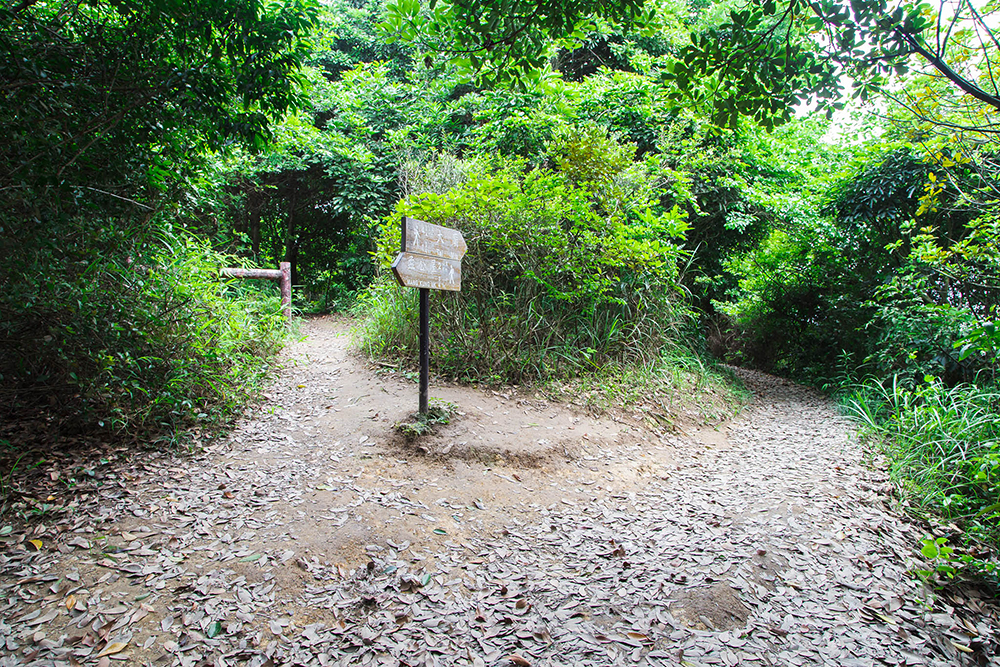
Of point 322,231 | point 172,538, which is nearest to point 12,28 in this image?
point 172,538

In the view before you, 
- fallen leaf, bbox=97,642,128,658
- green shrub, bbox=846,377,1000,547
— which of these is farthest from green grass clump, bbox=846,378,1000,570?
fallen leaf, bbox=97,642,128,658

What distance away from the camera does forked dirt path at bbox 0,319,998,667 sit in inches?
79.4

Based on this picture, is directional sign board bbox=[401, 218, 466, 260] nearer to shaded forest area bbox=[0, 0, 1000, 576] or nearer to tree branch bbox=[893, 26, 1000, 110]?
shaded forest area bbox=[0, 0, 1000, 576]

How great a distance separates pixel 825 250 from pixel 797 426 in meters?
3.53

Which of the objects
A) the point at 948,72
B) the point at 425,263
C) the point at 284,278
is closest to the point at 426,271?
the point at 425,263

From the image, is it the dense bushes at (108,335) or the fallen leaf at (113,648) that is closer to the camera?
the fallen leaf at (113,648)

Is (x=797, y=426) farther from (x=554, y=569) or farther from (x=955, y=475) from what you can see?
(x=554, y=569)

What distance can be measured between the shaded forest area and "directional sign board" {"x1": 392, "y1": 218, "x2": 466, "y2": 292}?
3.73 ft

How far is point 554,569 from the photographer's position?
8.56 ft

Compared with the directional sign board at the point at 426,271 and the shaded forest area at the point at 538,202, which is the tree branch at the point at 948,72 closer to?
the shaded forest area at the point at 538,202

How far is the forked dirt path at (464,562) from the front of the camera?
202 cm

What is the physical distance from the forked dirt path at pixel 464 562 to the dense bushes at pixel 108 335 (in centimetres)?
42

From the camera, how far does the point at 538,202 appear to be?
5297mm

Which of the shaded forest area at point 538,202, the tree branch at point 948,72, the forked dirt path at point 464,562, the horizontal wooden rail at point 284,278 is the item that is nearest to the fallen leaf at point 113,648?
the forked dirt path at point 464,562
